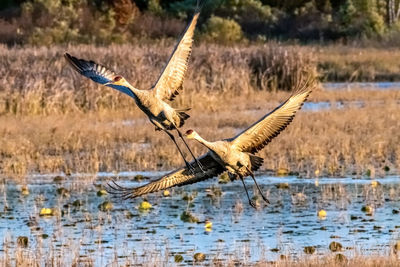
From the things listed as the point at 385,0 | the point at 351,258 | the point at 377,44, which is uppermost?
the point at 385,0

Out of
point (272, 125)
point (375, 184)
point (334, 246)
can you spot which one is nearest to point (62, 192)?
point (375, 184)

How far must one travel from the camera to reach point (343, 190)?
535 inches

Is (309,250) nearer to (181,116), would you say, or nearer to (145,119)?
(181,116)

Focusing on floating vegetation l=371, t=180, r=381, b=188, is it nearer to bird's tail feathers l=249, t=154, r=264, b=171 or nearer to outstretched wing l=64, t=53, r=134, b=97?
bird's tail feathers l=249, t=154, r=264, b=171

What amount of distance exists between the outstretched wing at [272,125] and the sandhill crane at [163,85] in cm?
51

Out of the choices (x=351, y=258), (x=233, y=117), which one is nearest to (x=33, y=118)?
(x=233, y=117)

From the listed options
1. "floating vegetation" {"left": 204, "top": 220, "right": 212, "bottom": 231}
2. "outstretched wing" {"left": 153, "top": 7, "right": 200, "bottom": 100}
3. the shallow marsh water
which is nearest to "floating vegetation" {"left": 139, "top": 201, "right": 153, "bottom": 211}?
the shallow marsh water

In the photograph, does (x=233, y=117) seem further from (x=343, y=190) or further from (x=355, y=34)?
(x=355, y=34)

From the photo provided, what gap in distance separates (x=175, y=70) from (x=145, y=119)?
10.9 meters

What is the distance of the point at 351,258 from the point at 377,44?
3128 cm

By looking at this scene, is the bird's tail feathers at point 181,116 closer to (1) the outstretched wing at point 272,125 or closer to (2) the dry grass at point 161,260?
(1) the outstretched wing at point 272,125

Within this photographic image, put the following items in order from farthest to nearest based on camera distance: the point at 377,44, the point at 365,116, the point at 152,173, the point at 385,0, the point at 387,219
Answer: the point at 385,0 → the point at 377,44 → the point at 365,116 → the point at 152,173 → the point at 387,219

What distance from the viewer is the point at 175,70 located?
35.3 feet

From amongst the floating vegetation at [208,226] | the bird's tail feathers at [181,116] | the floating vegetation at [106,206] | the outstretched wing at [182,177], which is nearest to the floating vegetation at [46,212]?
the floating vegetation at [106,206]
